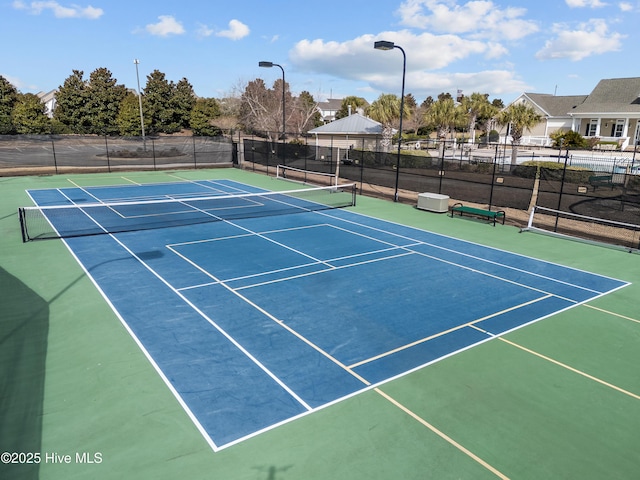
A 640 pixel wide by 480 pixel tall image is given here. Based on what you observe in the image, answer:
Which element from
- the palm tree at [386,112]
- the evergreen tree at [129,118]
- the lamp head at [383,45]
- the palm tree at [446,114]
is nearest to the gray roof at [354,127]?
the palm tree at [386,112]

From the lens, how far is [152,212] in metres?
20.3

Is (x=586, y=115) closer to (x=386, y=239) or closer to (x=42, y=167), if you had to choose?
(x=386, y=239)

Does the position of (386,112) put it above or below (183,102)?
below

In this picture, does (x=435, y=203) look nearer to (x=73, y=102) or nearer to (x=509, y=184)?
(x=509, y=184)

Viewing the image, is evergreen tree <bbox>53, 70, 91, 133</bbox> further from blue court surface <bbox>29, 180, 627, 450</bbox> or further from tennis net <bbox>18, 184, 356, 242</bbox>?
blue court surface <bbox>29, 180, 627, 450</bbox>

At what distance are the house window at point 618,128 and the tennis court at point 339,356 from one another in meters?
51.2

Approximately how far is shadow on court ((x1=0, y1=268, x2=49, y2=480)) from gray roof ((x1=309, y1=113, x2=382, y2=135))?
4071 cm

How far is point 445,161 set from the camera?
2439 centimetres

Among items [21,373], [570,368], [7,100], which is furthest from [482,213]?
[7,100]

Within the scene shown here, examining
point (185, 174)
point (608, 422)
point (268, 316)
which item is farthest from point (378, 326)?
point (185, 174)

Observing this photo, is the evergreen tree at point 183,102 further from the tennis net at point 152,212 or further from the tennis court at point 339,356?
the tennis court at point 339,356

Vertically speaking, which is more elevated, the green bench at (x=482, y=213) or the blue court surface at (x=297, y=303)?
the green bench at (x=482, y=213)

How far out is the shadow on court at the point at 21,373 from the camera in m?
5.78

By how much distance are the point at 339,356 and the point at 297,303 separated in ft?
8.34
